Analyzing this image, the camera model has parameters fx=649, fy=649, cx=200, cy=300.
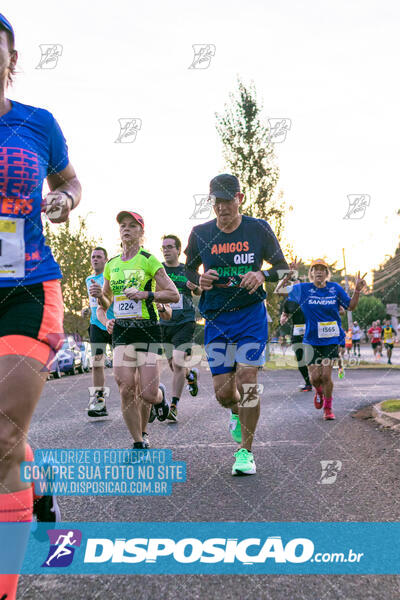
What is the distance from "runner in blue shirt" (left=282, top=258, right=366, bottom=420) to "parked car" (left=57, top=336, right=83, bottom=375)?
12.7 m

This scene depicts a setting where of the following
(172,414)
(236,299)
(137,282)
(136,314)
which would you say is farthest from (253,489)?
(172,414)

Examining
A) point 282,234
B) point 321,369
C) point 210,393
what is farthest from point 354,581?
point 282,234

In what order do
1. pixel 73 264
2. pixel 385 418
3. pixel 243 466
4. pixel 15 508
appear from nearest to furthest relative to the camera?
pixel 15 508, pixel 243 466, pixel 385 418, pixel 73 264

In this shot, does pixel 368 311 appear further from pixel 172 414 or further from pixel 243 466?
pixel 243 466

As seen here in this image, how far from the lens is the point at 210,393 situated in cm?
1306

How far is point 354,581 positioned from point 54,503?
1310mm

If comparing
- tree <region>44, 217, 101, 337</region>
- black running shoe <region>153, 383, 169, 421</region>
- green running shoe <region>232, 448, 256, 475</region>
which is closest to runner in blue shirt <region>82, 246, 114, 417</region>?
black running shoe <region>153, 383, 169, 421</region>

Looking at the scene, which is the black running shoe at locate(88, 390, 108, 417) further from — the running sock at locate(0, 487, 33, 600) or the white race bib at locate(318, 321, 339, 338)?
the running sock at locate(0, 487, 33, 600)

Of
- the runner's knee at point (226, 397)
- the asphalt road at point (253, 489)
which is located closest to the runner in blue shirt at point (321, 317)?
the asphalt road at point (253, 489)

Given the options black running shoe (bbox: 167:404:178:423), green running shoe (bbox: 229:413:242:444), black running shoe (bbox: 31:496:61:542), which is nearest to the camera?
black running shoe (bbox: 31:496:61:542)

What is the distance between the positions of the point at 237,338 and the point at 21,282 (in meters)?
2.88

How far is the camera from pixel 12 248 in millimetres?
2371

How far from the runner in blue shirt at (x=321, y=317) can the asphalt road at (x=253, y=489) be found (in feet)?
2.13

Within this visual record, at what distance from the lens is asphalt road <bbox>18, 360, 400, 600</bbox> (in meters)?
2.61
